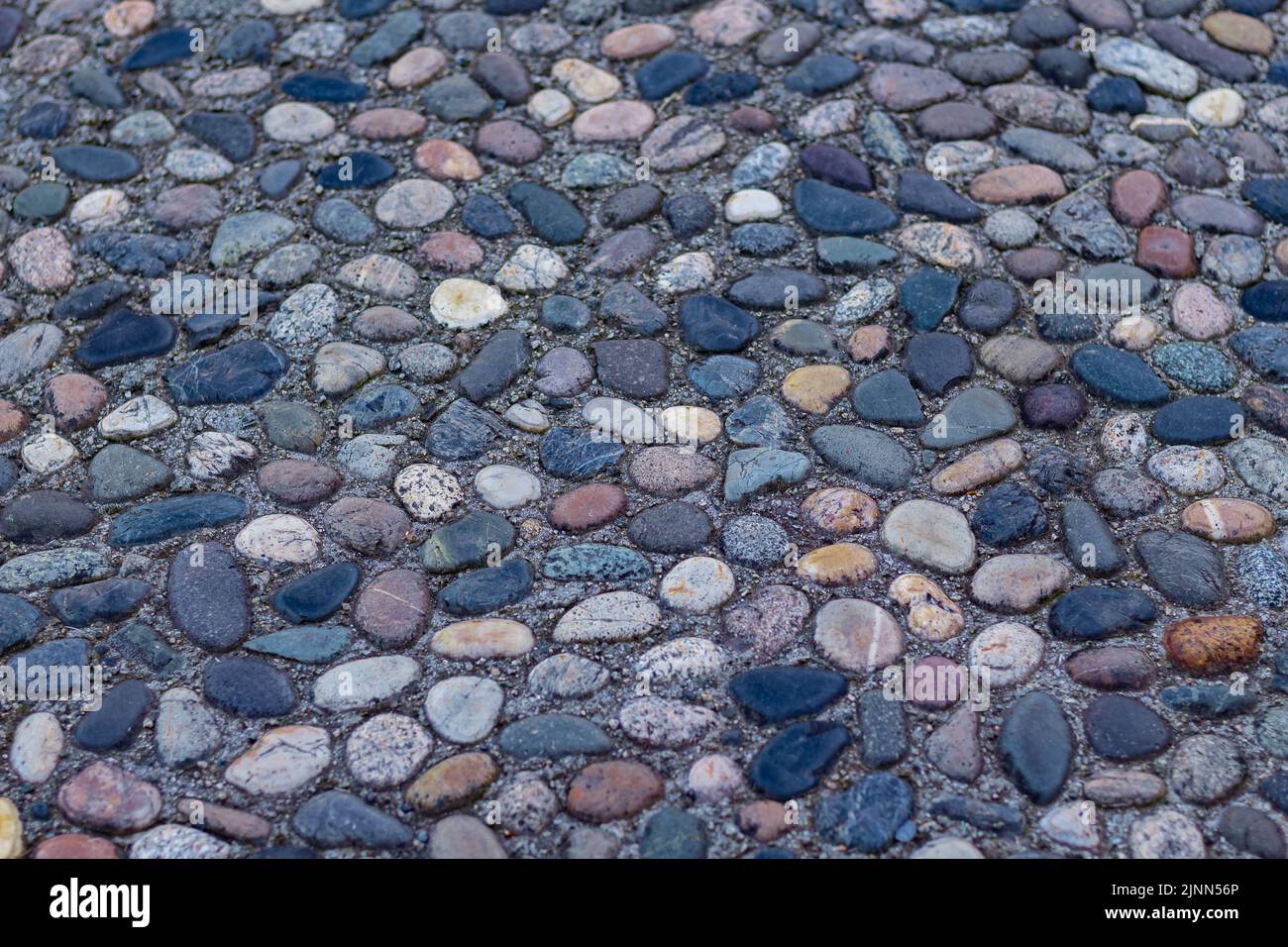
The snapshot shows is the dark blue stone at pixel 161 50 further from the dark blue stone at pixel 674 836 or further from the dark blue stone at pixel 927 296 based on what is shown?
the dark blue stone at pixel 674 836

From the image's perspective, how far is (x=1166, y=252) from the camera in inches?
172

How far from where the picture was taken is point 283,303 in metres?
4.30

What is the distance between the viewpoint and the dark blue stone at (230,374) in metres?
4.04

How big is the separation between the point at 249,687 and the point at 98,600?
1.92ft

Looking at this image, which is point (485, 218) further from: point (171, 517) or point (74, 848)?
point (74, 848)

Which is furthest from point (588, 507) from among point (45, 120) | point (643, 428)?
point (45, 120)

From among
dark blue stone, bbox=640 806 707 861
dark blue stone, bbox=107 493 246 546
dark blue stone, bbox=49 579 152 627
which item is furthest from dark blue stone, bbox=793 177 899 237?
dark blue stone, bbox=49 579 152 627

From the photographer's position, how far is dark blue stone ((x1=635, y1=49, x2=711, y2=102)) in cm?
498

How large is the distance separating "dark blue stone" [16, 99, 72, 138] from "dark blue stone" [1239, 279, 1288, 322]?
4.65 m

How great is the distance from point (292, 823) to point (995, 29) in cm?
426

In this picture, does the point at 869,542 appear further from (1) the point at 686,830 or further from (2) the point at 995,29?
(2) the point at 995,29

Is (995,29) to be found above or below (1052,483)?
above

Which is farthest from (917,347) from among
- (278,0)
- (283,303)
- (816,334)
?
(278,0)

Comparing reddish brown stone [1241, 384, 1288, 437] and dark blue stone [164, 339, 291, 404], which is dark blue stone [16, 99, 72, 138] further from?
Result: reddish brown stone [1241, 384, 1288, 437]
